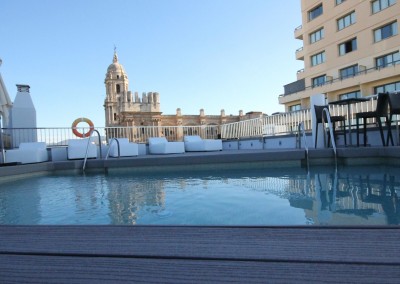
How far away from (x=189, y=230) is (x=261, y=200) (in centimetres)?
183

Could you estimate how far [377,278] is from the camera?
30.0 inches

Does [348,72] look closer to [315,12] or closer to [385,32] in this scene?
[385,32]

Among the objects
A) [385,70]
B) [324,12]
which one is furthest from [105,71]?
[385,70]

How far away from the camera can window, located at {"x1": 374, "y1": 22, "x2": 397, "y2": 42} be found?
60.5ft

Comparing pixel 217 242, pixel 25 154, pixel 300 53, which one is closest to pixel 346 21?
pixel 300 53

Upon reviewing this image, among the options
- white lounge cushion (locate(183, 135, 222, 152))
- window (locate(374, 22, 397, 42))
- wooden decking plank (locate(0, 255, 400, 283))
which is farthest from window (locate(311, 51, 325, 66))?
wooden decking plank (locate(0, 255, 400, 283))

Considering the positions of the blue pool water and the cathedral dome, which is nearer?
the blue pool water

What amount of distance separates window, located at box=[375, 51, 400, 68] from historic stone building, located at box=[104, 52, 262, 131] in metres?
26.9

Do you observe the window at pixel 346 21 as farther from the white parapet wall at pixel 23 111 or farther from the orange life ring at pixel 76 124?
the white parapet wall at pixel 23 111

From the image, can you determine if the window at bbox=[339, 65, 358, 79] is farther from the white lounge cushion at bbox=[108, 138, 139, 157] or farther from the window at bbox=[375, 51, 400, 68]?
the white lounge cushion at bbox=[108, 138, 139, 157]

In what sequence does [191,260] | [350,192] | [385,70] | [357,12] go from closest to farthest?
[191,260], [350,192], [385,70], [357,12]

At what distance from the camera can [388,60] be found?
18.9 m

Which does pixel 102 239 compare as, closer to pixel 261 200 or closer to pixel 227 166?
pixel 261 200

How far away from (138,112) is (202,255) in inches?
1902
